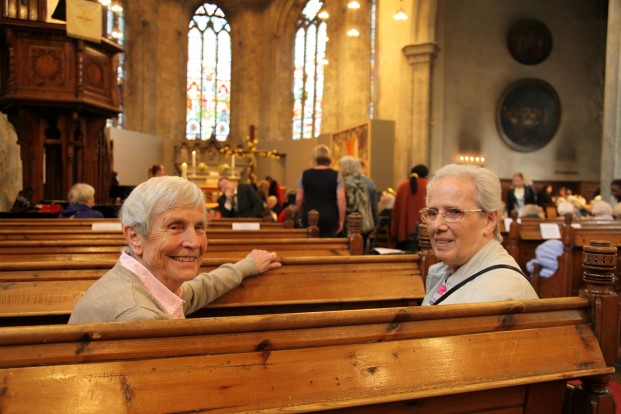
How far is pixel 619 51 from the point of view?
8055 mm

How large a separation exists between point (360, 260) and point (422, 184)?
14.3 feet

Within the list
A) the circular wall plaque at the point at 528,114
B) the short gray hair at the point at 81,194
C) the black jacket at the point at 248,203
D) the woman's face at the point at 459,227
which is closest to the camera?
the woman's face at the point at 459,227

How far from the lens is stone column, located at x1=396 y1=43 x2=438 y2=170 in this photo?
12305 mm

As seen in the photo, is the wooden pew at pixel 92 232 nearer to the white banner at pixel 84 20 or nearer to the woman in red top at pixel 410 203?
the woman in red top at pixel 410 203

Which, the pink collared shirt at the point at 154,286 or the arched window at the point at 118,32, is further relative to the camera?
the arched window at the point at 118,32

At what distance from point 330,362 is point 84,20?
7.60 m

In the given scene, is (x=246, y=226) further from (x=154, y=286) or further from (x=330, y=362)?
(x=330, y=362)

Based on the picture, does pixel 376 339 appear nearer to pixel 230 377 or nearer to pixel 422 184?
pixel 230 377

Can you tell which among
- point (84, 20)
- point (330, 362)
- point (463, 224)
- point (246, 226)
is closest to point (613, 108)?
point (246, 226)

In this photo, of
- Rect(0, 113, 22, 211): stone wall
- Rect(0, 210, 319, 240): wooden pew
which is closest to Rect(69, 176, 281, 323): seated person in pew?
Rect(0, 210, 319, 240): wooden pew

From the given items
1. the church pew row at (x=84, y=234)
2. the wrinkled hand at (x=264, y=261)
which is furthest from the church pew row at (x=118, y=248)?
the wrinkled hand at (x=264, y=261)

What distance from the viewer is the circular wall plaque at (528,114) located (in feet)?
46.0

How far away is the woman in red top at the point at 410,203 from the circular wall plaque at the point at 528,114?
7.82m

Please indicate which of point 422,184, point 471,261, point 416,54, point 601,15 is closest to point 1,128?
point 422,184
